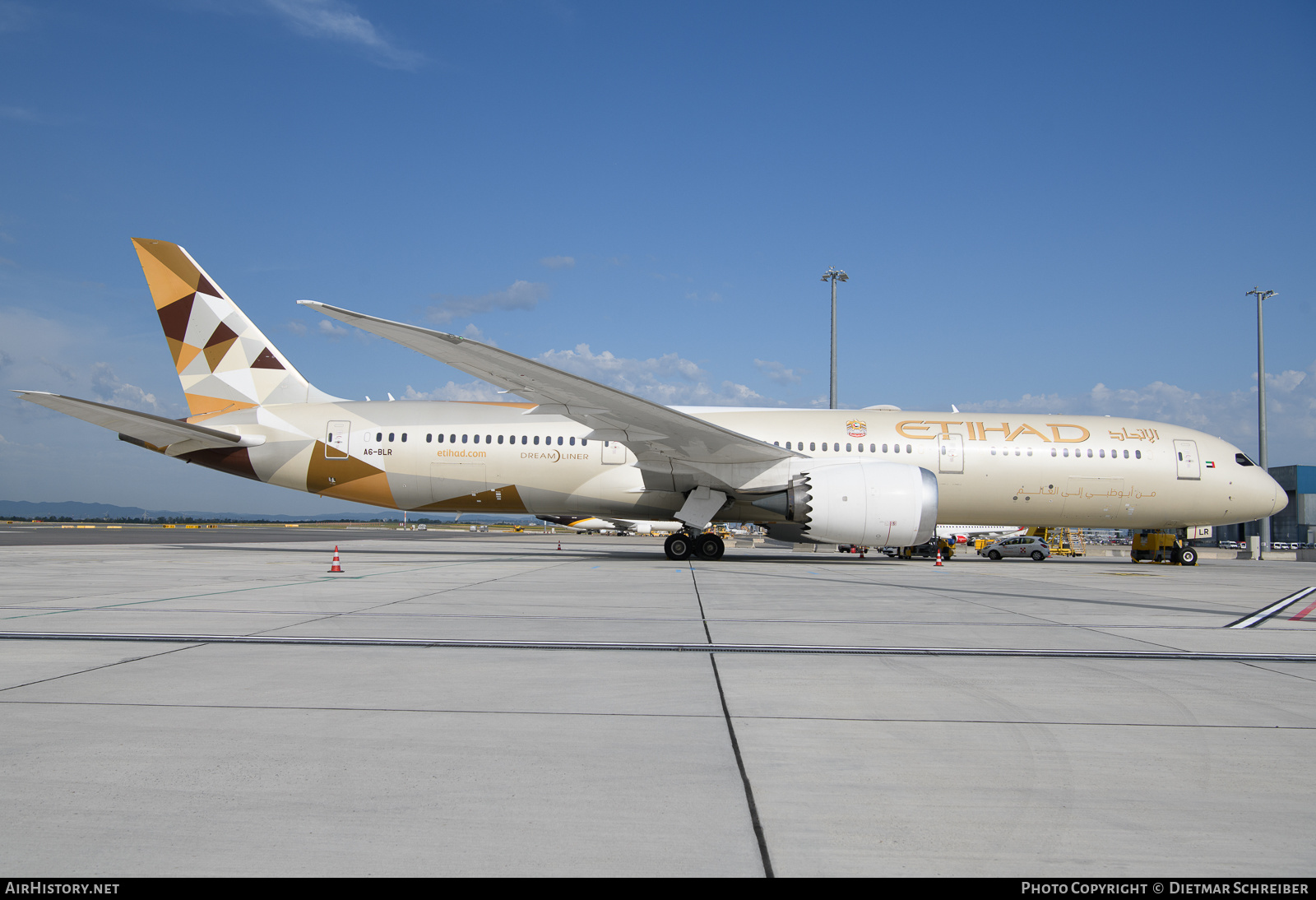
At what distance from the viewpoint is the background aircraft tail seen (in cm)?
1822

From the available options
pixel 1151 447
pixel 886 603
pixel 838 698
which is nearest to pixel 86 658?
pixel 838 698

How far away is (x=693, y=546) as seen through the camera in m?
17.8

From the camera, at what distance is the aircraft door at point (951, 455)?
17672 millimetres

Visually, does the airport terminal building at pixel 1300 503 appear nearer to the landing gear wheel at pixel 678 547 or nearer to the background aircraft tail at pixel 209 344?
the landing gear wheel at pixel 678 547

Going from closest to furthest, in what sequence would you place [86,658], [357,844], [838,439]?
[357,844], [86,658], [838,439]

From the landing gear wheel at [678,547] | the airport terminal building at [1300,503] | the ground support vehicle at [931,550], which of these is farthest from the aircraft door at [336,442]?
the airport terminal building at [1300,503]

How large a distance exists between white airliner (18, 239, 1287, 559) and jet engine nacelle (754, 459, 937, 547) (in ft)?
1.47

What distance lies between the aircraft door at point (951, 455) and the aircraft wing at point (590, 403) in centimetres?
367

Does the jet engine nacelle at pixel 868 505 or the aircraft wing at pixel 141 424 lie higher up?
the aircraft wing at pixel 141 424

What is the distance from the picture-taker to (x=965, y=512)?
18.1 m

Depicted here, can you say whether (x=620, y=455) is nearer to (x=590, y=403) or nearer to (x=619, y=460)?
(x=619, y=460)

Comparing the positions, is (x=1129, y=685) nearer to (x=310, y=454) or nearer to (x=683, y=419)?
(x=683, y=419)

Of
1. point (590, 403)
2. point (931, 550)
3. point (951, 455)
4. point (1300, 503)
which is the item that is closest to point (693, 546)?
point (590, 403)
